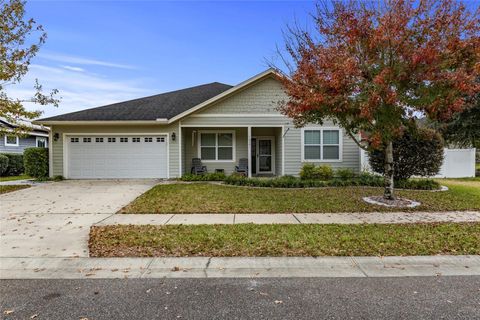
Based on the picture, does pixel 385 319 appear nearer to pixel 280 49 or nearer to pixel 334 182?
pixel 280 49

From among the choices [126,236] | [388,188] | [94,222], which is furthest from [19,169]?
[388,188]

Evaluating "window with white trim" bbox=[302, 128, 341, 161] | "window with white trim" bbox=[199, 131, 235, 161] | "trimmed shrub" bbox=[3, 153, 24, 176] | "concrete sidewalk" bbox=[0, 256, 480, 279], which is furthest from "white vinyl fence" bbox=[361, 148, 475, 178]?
"trimmed shrub" bbox=[3, 153, 24, 176]

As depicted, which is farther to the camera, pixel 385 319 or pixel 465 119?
pixel 465 119

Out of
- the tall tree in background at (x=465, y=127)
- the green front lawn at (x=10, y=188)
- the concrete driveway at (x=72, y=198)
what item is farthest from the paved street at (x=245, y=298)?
the tall tree in background at (x=465, y=127)

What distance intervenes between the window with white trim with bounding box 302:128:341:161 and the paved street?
36.9ft

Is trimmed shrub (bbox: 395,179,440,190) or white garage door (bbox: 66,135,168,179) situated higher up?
white garage door (bbox: 66,135,168,179)

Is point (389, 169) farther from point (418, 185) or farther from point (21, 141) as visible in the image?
point (21, 141)

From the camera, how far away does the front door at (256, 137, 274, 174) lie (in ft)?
55.9

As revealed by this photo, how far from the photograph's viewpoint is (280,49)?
9.59 meters

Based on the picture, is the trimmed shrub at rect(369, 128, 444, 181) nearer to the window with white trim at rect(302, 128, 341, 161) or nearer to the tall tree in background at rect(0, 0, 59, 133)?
the window with white trim at rect(302, 128, 341, 161)

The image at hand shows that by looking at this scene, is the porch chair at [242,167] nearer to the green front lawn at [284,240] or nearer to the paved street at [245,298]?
the green front lawn at [284,240]

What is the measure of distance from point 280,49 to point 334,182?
570 cm

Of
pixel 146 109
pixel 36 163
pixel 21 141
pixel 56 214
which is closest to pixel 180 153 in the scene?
pixel 146 109

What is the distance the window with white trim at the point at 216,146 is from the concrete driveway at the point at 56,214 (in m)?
3.98
